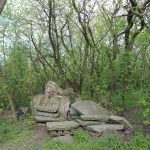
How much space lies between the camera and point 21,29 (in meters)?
12.2

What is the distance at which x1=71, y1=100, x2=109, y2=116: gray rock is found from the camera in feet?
29.9

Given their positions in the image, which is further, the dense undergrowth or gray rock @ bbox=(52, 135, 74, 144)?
gray rock @ bbox=(52, 135, 74, 144)

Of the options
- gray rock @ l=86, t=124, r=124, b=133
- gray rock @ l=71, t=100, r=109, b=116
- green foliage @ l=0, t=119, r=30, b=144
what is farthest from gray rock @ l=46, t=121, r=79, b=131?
green foliage @ l=0, t=119, r=30, b=144

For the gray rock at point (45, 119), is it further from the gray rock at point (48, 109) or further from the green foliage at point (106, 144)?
the green foliage at point (106, 144)

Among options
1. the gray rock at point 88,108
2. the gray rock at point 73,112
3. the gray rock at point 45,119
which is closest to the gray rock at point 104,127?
the gray rock at point 88,108

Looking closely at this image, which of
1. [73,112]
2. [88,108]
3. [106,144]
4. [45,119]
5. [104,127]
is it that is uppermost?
[88,108]

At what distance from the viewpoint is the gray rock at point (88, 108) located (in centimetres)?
910

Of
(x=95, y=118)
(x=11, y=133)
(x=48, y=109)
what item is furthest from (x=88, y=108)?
(x=11, y=133)

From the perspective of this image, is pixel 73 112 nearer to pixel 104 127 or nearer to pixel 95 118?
pixel 95 118

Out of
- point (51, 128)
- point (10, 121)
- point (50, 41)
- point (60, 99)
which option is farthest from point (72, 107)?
point (50, 41)

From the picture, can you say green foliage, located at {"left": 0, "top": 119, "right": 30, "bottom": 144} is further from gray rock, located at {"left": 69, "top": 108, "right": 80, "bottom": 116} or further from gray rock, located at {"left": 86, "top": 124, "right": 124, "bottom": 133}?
gray rock, located at {"left": 86, "top": 124, "right": 124, "bottom": 133}

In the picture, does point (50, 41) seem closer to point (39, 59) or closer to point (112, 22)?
point (39, 59)

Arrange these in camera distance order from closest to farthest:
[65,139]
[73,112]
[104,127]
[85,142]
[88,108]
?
[85,142] → [65,139] → [104,127] → [88,108] → [73,112]

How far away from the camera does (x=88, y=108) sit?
9.28 metres
